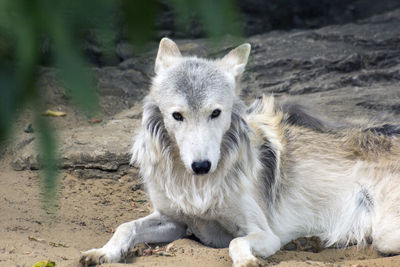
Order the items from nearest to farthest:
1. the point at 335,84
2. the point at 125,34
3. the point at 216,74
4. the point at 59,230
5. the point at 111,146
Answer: the point at 125,34
the point at 216,74
the point at 59,230
the point at 111,146
the point at 335,84

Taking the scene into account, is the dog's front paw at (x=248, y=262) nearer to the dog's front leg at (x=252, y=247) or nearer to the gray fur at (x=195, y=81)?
the dog's front leg at (x=252, y=247)

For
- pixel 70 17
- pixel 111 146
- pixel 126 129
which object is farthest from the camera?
pixel 126 129

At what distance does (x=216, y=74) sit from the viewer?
15.6ft

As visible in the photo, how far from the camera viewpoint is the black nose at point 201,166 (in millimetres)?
4207

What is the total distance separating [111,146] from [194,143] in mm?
2691

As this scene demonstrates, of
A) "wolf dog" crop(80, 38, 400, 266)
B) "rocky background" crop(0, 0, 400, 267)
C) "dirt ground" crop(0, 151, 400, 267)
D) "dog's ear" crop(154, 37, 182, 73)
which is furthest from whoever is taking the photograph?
"dog's ear" crop(154, 37, 182, 73)

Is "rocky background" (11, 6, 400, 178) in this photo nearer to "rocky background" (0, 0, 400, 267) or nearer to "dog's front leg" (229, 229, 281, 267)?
"rocky background" (0, 0, 400, 267)

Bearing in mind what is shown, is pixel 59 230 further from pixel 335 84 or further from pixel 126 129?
pixel 335 84

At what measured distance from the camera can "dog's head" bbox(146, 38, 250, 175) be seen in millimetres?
4277

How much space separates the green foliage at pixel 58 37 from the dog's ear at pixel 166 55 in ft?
12.5

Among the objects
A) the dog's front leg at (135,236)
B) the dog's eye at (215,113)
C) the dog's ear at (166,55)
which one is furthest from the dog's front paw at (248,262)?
the dog's ear at (166,55)

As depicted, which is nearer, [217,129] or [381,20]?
[217,129]

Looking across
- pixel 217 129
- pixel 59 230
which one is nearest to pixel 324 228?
pixel 217 129

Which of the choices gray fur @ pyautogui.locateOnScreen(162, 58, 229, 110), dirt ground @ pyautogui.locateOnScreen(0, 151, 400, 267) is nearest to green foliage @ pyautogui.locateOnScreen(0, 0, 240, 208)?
dirt ground @ pyautogui.locateOnScreen(0, 151, 400, 267)
